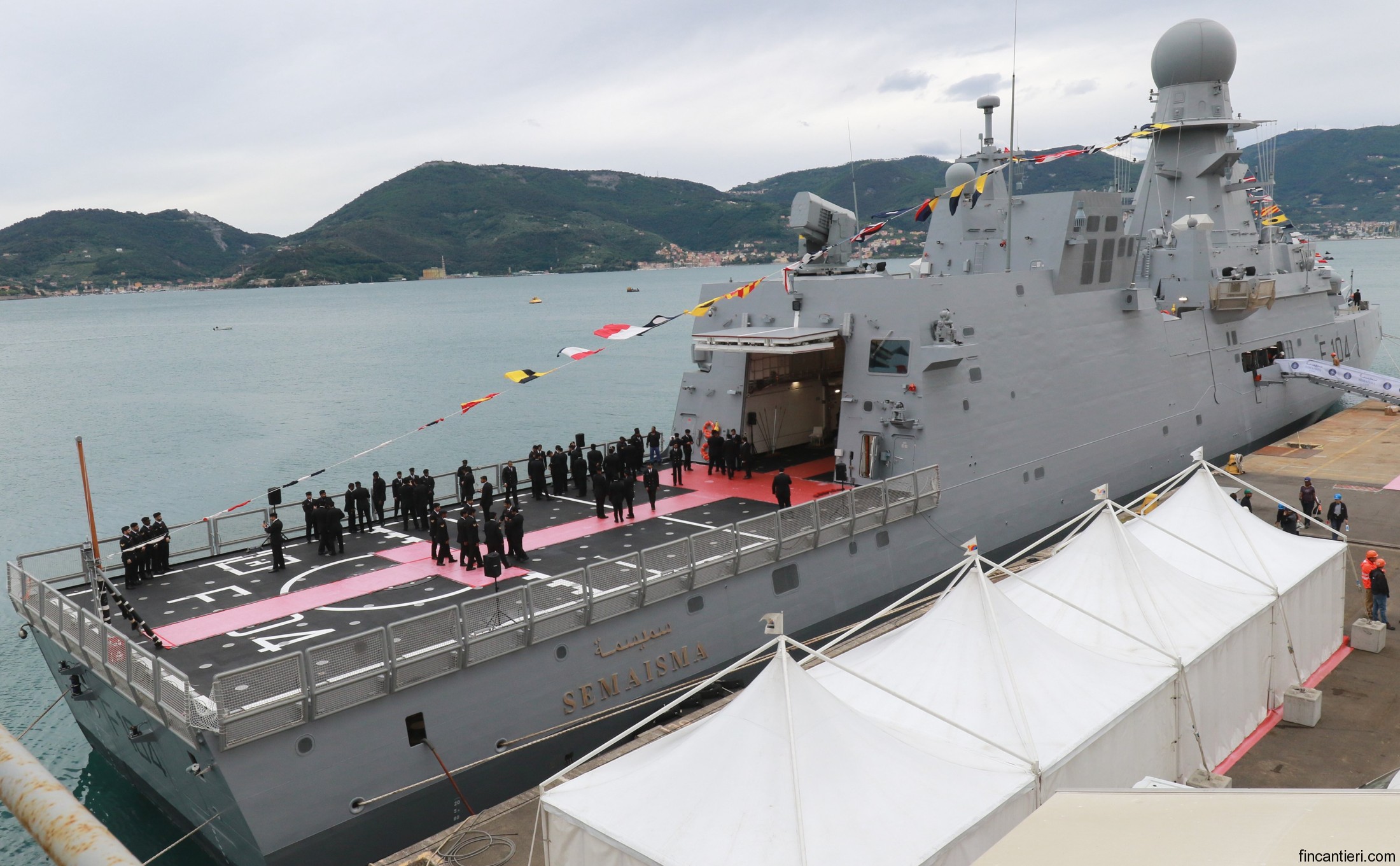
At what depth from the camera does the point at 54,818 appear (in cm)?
175

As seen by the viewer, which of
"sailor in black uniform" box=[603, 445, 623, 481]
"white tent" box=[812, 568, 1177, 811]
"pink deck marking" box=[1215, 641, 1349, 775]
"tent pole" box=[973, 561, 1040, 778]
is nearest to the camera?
"tent pole" box=[973, 561, 1040, 778]

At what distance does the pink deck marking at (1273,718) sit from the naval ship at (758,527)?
23.2 feet

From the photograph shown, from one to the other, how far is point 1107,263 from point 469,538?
56.0 feet

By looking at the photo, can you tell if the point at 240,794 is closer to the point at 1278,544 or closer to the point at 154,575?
the point at 154,575

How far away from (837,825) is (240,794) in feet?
24.8

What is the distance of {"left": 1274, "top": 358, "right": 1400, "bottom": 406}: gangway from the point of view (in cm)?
3123

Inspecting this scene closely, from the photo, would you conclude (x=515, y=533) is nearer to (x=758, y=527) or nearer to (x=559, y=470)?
(x=758, y=527)

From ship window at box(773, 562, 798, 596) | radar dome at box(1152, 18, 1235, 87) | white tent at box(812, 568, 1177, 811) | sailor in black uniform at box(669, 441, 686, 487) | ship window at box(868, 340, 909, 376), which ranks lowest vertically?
ship window at box(773, 562, 798, 596)

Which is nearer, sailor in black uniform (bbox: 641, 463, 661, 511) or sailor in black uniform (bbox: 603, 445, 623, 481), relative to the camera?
sailor in black uniform (bbox: 641, 463, 661, 511)

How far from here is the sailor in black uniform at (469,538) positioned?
17453mm

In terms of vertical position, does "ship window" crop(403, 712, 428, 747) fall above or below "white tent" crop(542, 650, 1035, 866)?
below

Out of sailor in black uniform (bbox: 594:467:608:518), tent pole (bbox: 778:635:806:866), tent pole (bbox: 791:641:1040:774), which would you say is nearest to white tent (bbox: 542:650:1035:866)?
tent pole (bbox: 778:635:806:866)

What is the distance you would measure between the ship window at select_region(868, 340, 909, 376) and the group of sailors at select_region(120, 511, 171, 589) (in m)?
14.5

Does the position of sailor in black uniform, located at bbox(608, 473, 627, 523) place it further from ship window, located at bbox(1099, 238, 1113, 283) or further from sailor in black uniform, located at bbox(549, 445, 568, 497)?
ship window, located at bbox(1099, 238, 1113, 283)
